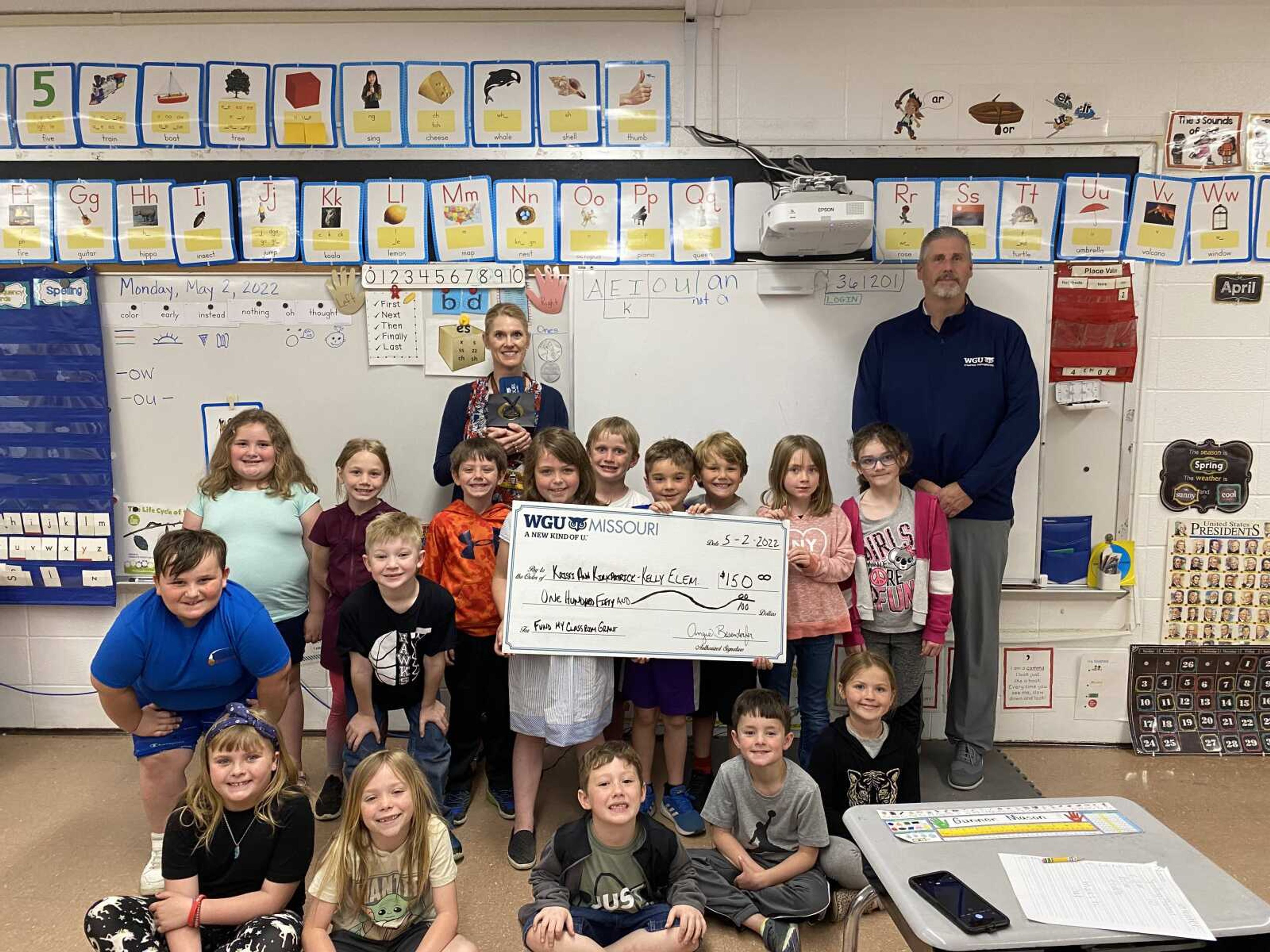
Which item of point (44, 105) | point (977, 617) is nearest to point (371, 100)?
point (44, 105)

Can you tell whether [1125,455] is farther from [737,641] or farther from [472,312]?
[472,312]

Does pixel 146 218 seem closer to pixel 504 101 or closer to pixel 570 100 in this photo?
pixel 504 101

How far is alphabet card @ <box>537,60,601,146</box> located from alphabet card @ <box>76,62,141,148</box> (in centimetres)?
158

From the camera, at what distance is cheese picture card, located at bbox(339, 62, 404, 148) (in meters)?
3.24

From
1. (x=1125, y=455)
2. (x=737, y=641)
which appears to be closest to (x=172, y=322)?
(x=737, y=641)

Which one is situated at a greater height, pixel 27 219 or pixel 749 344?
pixel 27 219

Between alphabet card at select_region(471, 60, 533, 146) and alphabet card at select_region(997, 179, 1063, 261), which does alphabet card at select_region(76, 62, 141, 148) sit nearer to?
alphabet card at select_region(471, 60, 533, 146)

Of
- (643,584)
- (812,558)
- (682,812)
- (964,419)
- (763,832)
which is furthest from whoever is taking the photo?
(964,419)

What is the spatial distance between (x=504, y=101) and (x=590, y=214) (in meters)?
0.54

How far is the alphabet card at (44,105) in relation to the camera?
3.26m

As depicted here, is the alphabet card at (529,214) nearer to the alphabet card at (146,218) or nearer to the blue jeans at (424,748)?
the alphabet card at (146,218)

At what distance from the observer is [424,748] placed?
2.59m

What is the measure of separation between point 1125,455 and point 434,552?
2.69 meters

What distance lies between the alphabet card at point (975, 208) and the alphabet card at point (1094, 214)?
264 mm
